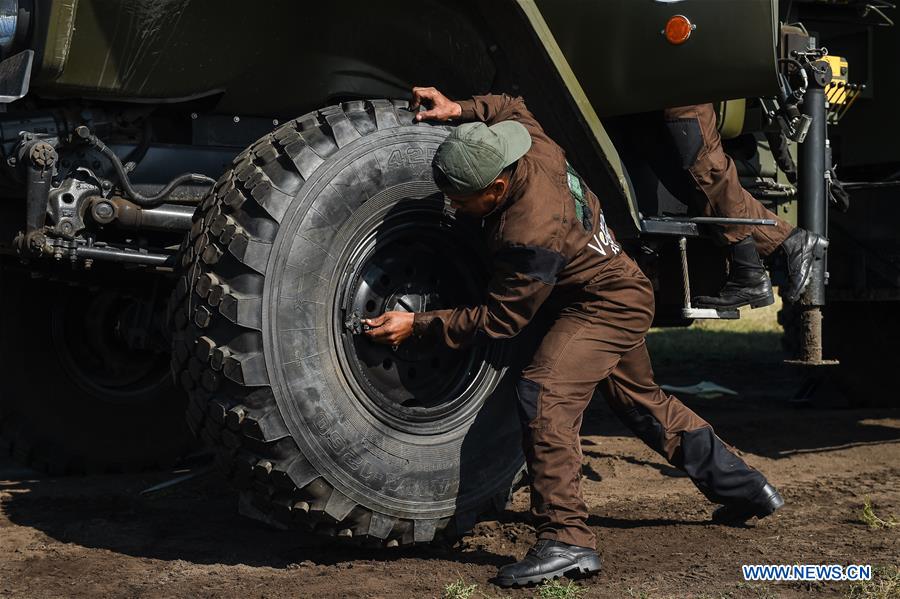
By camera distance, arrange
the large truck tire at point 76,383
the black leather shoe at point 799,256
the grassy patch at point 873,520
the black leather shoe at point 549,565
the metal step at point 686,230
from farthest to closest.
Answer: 1. the large truck tire at point 76,383
2. the black leather shoe at point 799,256
3. the metal step at point 686,230
4. the grassy patch at point 873,520
5. the black leather shoe at point 549,565

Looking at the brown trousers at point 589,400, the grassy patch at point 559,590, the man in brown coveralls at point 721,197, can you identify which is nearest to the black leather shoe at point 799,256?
the man in brown coveralls at point 721,197

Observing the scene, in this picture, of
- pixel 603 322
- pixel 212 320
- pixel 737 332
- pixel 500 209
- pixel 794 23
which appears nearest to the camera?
pixel 212 320

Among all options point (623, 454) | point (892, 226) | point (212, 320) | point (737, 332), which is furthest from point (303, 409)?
point (737, 332)

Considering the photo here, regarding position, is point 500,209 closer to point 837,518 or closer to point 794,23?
point 837,518

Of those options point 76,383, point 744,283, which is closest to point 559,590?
point 744,283

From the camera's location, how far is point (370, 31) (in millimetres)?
4309

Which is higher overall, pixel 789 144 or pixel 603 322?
pixel 789 144

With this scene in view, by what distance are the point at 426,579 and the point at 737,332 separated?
8624 millimetres

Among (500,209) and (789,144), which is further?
(789,144)

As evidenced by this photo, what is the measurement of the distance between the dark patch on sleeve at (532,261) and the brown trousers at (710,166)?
3.62 feet

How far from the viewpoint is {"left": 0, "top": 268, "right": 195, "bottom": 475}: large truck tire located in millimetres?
5391

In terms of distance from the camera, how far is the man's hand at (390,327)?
391 centimetres

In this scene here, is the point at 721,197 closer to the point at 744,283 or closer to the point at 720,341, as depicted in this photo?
the point at 744,283

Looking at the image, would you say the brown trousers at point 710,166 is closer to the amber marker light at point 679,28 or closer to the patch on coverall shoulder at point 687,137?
the patch on coverall shoulder at point 687,137
